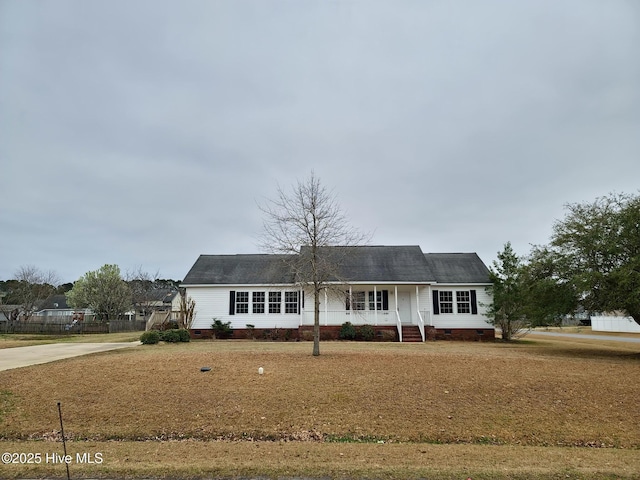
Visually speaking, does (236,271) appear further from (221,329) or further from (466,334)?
(466,334)

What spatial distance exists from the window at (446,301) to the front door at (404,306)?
6.71ft

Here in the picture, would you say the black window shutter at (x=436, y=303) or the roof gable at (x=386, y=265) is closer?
the roof gable at (x=386, y=265)

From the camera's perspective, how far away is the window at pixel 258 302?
2631cm

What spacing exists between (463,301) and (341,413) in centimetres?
1921

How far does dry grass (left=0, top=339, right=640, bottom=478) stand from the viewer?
6828mm

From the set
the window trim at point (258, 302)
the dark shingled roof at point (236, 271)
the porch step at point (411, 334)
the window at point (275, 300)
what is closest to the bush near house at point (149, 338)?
the dark shingled roof at point (236, 271)

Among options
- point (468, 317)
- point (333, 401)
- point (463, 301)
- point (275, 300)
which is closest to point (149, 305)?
point (275, 300)

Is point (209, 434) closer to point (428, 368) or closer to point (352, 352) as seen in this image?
point (428, 368)

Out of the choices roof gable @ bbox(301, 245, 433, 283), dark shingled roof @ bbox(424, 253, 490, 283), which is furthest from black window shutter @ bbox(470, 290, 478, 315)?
roof gable @ bbox(301, 245, 433, 283)

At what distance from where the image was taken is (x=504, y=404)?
9.64m

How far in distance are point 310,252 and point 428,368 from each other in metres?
6.15

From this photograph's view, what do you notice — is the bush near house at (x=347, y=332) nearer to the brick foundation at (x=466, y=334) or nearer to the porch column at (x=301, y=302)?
the porch column at (x=301, y=302)

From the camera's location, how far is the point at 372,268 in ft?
86.7

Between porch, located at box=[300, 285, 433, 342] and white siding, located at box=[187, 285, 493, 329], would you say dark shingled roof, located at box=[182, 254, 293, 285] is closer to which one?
white siding, located at box=[187, 285, 493, 329]
